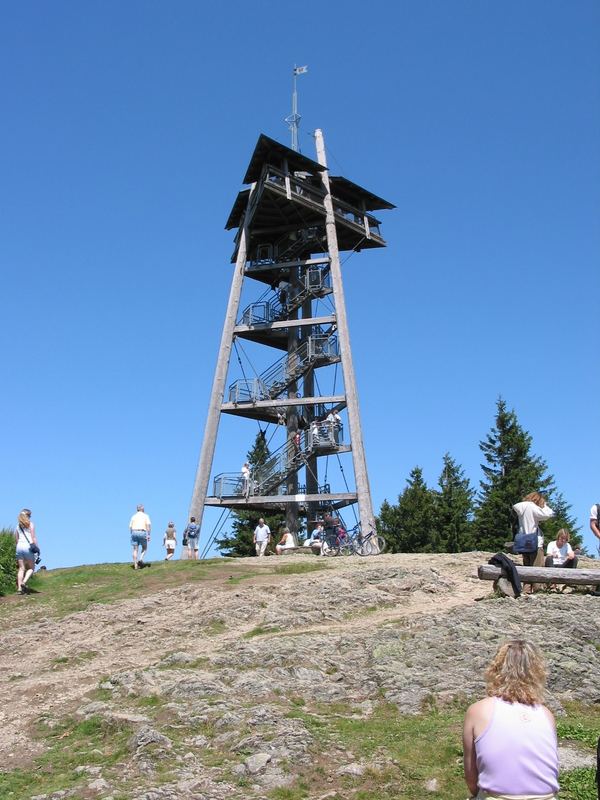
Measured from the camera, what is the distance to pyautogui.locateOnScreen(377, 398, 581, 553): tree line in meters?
50.6

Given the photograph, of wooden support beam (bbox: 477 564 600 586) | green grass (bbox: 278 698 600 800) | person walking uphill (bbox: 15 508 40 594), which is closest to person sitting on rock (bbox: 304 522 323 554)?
person walking uphill (bbox: 15 508 40 594)

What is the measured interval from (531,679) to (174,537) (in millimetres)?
27114

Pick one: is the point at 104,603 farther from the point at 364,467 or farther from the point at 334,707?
A: the point at 364,467

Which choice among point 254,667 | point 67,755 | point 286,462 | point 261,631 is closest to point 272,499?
point 286,462

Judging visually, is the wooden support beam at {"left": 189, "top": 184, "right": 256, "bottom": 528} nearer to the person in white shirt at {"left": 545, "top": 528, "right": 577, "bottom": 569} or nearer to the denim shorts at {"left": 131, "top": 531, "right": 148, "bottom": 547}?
the denim shorts at {"left": 131, "top": 531, "right": 148, "bottom": 547}

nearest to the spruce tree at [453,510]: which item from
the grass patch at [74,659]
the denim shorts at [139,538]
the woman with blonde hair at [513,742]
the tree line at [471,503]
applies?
the tree line at [471,503]

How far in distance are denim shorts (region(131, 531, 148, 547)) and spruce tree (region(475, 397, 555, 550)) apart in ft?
83.9

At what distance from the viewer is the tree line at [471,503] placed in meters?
50.6

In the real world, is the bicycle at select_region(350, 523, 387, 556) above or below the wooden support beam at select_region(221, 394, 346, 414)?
below

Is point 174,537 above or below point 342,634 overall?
above

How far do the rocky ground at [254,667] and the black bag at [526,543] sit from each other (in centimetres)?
120

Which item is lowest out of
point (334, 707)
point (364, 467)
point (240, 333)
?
point (334, 707)

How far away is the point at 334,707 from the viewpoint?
12.5 m

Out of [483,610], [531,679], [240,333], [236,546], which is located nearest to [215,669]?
[483,610]
